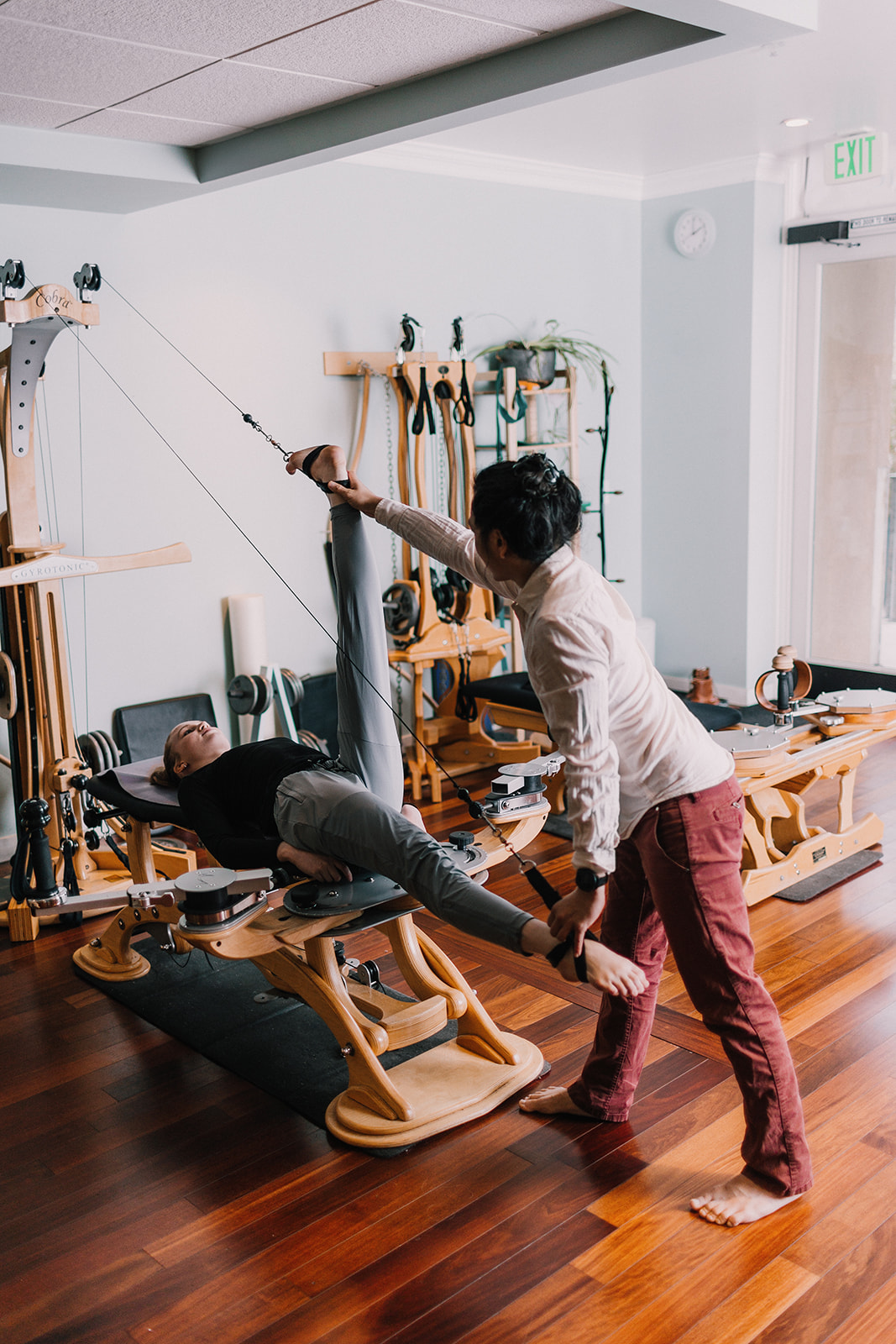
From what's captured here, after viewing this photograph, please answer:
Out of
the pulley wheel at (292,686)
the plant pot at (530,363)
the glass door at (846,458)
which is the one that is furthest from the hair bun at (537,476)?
the glass door at (846,458)

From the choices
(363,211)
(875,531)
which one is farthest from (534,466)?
(875,531)

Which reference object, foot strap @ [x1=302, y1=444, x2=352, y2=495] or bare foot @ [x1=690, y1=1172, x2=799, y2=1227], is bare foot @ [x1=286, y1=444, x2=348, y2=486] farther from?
bare foot @ [x1=690, y1=1172, x2=799, y2=1227]

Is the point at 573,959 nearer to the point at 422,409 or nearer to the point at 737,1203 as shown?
the point at 737,1203

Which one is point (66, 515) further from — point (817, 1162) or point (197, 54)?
point (817, 1162)

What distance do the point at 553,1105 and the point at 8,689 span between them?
1.88 m

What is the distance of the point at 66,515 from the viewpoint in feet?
12.1

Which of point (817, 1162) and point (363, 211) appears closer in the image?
point (817, 1162)

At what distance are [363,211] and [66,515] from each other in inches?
65.5

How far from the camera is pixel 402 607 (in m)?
4.15

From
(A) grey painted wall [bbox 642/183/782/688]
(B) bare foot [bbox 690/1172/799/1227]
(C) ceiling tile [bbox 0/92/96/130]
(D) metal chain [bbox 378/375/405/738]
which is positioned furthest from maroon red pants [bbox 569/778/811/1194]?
(A) grey painted wall [bbox 642/183/782/688]

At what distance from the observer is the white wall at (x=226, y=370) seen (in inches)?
146

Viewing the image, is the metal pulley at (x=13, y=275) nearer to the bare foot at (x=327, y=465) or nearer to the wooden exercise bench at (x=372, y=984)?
the bare foot at (x=327, y=465)

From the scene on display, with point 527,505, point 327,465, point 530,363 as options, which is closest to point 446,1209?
point 527,505

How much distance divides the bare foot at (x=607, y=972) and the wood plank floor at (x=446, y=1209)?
0.49 meters
